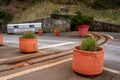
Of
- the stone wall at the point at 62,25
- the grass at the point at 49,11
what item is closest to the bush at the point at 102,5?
the grass at the point at 49,11

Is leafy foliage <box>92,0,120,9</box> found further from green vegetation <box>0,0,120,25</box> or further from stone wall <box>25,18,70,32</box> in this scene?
stone wall <box>25,18,70,32</box>

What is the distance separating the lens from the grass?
1012 inches

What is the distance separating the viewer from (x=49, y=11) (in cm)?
2780

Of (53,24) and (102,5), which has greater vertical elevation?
(102,5)

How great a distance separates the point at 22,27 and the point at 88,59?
2035 cm

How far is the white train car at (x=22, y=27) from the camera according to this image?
83.9 ft

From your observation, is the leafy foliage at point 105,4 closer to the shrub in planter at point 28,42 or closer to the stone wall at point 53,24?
the stone wall at point 53,24

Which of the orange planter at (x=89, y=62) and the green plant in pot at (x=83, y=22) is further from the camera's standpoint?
the green plant in pot at (x=83, y=22)

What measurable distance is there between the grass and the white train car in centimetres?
205

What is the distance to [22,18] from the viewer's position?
28.6m

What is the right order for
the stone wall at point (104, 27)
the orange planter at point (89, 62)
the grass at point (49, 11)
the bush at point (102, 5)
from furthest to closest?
the bush at point (102, 5), the grass at point (49, 11), the stone wall at point (104, 27), the orange planter at point (89, 62)

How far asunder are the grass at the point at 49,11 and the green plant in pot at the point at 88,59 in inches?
730

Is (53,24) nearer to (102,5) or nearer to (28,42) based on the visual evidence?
(102,5)

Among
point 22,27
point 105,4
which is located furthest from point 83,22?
point 105,4
